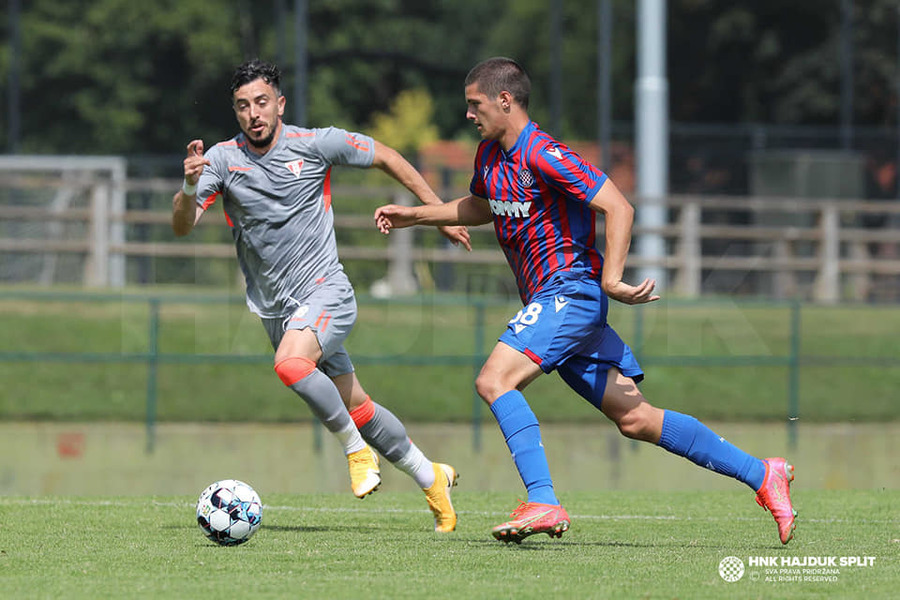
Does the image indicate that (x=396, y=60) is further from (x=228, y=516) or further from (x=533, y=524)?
(x=533, y=524)

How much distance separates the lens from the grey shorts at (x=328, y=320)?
743cm

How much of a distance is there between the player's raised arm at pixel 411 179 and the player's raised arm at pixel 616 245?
1010mm

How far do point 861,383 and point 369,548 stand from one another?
1244 centimetres

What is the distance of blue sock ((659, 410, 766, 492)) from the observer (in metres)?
6.75

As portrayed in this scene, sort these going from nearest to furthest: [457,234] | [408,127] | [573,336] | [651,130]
A: [573,336] < [457,234] < [651,130] < [408,127]

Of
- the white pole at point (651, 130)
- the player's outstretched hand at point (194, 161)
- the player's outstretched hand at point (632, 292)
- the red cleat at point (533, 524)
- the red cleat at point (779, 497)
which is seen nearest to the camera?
the red cleat at point (533, 524)

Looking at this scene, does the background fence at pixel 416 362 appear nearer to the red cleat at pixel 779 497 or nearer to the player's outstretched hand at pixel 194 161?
the player's outstretched hand at pixel 194 161

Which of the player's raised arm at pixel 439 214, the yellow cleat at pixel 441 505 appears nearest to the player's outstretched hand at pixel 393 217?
the player's raised arm at pixel 439 214

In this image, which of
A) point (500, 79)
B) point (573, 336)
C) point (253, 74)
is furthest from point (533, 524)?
point (253, 74)

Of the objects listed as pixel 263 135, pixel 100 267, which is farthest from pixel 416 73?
pixel 263 135

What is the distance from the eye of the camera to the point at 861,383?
17984 mm

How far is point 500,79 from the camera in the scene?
6730mm

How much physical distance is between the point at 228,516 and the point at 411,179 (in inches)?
77.9

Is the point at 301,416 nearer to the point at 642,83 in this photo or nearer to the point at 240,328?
the point at 240,328
